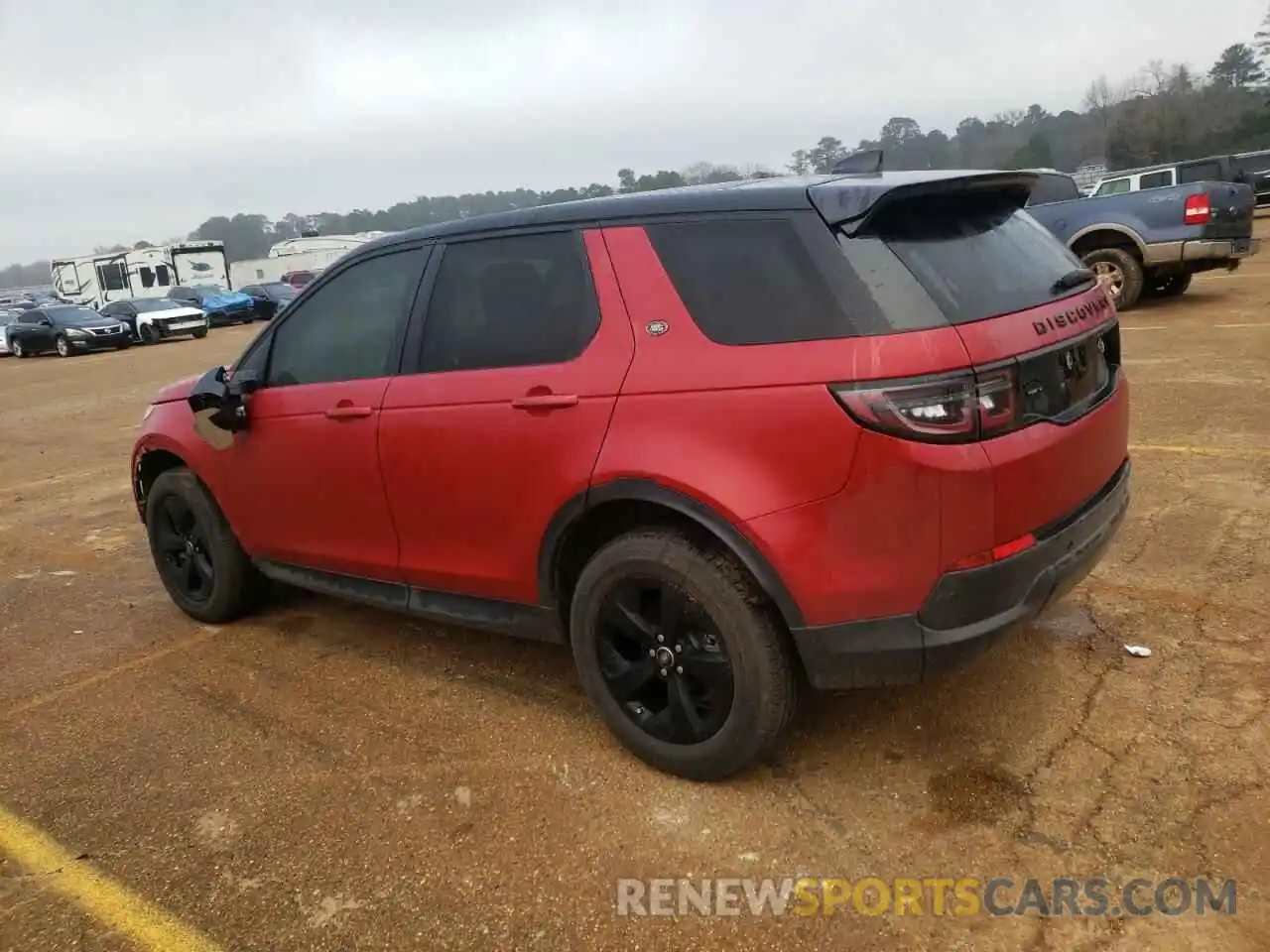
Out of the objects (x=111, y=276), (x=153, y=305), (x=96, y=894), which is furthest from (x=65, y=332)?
(x=96, y=894)

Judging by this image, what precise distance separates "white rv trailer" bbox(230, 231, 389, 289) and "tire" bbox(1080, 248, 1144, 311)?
138ft

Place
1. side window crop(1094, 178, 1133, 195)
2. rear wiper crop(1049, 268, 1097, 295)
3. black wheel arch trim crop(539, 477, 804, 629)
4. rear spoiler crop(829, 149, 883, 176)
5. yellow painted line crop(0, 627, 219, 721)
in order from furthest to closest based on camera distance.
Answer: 1. side window crop(1094, 178, 1133, 195)
2. yellow painted line crop(0, 627, 219, 721)
3. rear spoiler crop(829, 149, 883, 176)
4. rear wiper crop(1049, 268, 1097, 295)
5. black wheel arch trim crop(539, 477, 804, 629)

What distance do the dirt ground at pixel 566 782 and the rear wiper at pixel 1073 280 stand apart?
1.11m

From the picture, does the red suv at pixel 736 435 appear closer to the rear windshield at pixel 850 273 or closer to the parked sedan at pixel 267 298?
the rear windshield at pixel 850 273

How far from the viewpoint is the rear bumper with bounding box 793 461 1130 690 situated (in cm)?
250

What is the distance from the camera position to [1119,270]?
11867mm

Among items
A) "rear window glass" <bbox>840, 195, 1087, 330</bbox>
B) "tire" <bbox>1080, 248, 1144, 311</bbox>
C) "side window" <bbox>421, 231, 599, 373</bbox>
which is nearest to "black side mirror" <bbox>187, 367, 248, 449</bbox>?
"side window" <bbox>421, 231, 599, 373</bbox>

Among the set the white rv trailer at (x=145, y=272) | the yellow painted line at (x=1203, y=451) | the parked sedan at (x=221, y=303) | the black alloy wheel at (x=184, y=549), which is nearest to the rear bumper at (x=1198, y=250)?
the yellow painted line at (x=1203, y=451)

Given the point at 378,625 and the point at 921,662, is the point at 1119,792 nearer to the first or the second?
the point at 921,662

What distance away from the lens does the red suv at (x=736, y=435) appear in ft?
8.07

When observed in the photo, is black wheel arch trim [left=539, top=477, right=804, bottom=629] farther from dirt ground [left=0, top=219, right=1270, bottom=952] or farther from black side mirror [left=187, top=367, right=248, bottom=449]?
black side mirror [left=187, top=367, right=248, bottom=449]

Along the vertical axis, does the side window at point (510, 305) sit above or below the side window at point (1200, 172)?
below

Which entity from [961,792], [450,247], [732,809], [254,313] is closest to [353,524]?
[450,247]

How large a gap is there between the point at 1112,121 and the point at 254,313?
4561 centimetres
